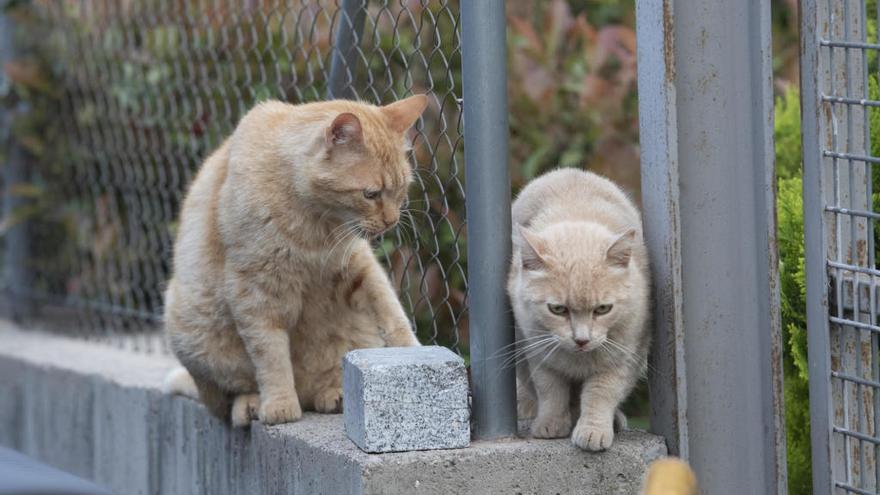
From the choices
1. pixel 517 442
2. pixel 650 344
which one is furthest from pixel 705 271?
pixel 517 442

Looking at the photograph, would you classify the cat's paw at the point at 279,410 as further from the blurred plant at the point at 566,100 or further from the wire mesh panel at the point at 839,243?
the blurred plant at the point at 566,100

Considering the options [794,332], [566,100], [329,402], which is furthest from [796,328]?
[566,100]

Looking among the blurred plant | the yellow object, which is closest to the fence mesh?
the blurred plant

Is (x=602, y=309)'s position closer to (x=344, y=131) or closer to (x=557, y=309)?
(x=557, y=309)

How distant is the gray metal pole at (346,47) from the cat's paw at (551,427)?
134 cm

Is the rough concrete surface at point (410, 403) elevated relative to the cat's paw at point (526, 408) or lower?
elevated

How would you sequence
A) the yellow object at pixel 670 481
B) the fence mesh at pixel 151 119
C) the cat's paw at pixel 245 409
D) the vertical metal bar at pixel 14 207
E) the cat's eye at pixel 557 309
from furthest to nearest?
the vertical metal bar at pixel 14 207
the fence mesh at pixel 151 119
the cat's paw at pixel 245 409
the cat's eye at pixel 557 309
the yellow object at pixel 670 481

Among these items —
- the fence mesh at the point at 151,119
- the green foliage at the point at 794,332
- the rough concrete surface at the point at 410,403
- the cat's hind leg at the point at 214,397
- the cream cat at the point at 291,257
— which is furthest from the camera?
the fence mesh at the point at 151,119

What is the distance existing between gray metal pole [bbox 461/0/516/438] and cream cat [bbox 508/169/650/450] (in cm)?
6

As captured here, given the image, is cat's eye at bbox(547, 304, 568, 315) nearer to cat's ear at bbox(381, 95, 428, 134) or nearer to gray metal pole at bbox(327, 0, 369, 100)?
cat's ear at bbox(381, 95, 428, 134)

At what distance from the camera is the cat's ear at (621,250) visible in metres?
3.08

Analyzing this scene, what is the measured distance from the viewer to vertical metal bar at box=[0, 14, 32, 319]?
19.8 ft

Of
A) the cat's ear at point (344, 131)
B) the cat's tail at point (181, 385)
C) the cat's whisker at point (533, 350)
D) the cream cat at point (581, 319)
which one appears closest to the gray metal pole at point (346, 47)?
the cat's ear at point (344, 131)

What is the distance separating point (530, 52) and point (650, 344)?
2.40 metres
